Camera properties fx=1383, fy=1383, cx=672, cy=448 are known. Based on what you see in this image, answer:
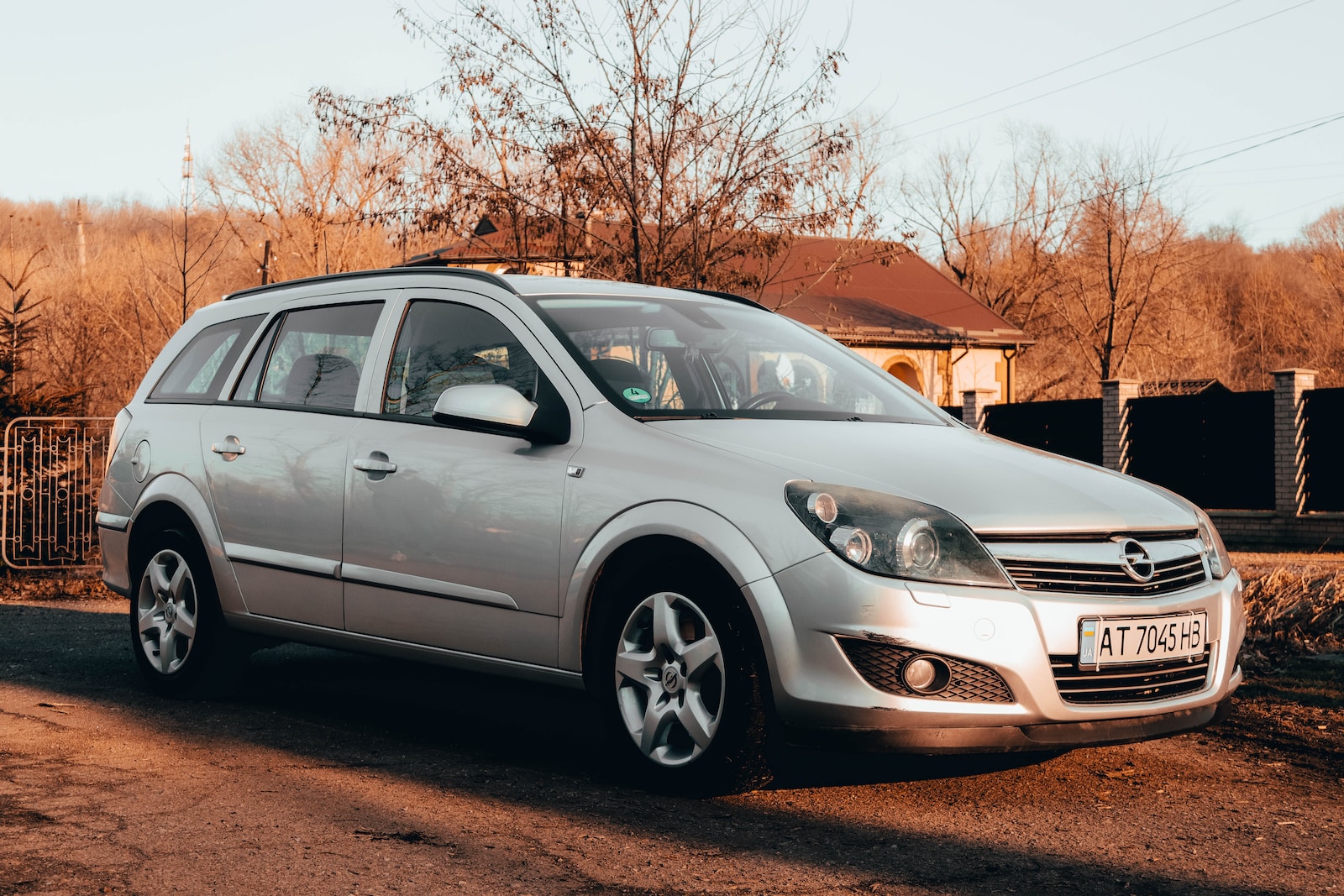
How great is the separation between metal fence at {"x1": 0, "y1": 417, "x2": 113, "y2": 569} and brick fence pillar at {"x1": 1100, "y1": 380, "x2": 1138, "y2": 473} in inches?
646

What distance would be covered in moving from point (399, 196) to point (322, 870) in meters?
11.2

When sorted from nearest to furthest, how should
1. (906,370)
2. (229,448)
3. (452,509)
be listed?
1. (452,509)
2. (229,448)
3. (906,370)

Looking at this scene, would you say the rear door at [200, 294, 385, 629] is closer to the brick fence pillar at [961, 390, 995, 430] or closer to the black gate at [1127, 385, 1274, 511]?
the black gate at [1127, 385, 1274, 511]

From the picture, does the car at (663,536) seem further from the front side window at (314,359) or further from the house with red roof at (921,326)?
the house with red roof at (921,326)

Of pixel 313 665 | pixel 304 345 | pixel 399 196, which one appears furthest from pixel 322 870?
pixel 399 196

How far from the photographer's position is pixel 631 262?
14.8 meters

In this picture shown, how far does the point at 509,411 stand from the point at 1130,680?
7.18ft

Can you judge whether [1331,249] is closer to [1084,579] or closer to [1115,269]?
[1115,269]

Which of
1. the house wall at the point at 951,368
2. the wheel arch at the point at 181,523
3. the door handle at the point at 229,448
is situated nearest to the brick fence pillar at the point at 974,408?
the house wall at the point at 951,368

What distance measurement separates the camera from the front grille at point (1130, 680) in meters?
3.99

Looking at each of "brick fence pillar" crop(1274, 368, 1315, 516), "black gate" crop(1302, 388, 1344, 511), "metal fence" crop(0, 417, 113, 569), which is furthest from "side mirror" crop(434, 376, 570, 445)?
"black gate" crop(1302, 388, 1344, 511)

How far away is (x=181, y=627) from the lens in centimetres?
629

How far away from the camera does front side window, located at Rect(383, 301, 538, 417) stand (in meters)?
5.19

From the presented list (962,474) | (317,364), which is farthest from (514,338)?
(962,474)
